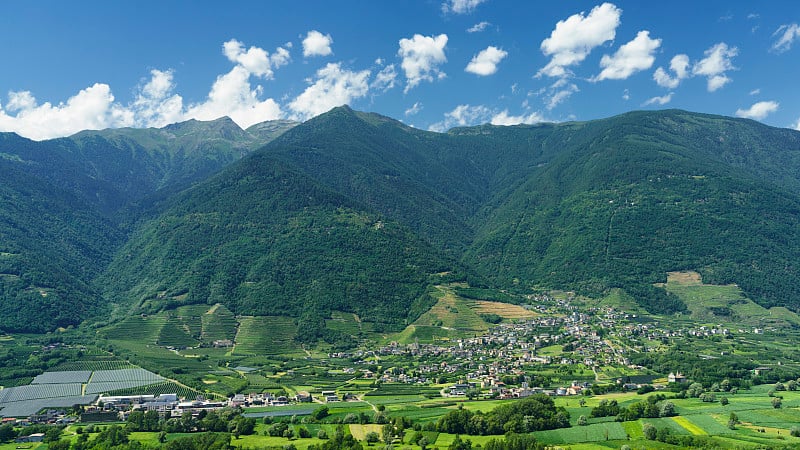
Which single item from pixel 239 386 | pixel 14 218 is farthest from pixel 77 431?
pixel 14 218

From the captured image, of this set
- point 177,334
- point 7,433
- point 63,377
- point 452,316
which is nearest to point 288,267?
point 177,334

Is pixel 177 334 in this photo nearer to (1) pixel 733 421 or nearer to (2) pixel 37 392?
(2) pixel 37 392

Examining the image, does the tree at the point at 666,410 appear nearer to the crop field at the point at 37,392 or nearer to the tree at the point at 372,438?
the tree at the point at 372,438

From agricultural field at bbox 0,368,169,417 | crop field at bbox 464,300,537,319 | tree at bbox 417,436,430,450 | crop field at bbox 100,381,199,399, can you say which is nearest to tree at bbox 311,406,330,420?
tree at bbox 417,436,430,450

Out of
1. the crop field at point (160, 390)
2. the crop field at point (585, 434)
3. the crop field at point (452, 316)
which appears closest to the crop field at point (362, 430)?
the crop field at point (585, 434)

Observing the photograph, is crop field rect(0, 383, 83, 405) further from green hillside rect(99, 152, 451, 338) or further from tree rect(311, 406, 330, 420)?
green hillside rect(99, 152, 451, 338)

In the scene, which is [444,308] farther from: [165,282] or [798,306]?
[798,306]
